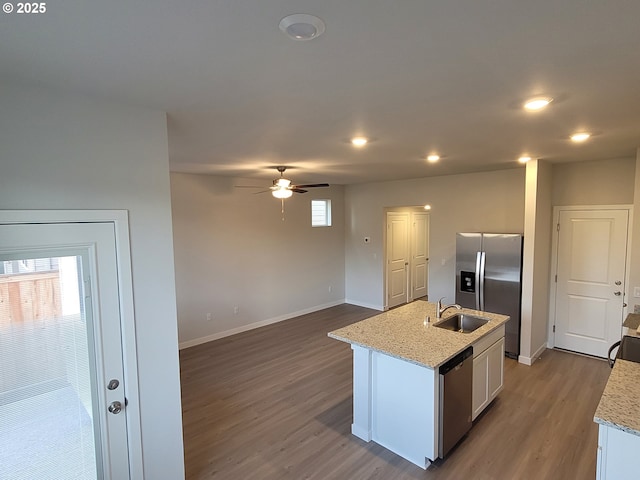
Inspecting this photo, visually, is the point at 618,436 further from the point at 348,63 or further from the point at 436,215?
the point at 436,215

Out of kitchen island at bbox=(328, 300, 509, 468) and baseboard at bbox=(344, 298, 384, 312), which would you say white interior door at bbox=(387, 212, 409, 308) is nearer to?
baseboard at bbox=(344, 298, 384, 312)

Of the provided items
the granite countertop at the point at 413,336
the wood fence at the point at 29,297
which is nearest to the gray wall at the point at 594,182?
the granite countertop at the point at 413,336

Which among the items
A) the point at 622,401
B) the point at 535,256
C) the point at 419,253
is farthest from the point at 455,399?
the point at 419,253

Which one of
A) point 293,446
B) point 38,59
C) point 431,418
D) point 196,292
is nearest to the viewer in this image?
point 38,59

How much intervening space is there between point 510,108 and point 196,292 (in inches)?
186

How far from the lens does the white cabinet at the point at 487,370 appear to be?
314 centimetres

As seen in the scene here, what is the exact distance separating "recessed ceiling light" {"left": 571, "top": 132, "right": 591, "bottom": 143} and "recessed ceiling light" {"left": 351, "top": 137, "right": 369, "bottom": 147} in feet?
A: 5.93

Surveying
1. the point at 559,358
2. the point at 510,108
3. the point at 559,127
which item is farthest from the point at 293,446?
the point at 559,358

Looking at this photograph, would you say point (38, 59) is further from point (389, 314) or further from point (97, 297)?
point (389, 314)

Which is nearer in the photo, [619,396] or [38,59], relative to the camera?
[38,59]

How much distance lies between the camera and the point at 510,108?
7.16ft

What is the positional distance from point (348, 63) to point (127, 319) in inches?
73.8

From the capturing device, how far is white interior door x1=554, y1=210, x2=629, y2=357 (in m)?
4.42

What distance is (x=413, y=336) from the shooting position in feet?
10.0
